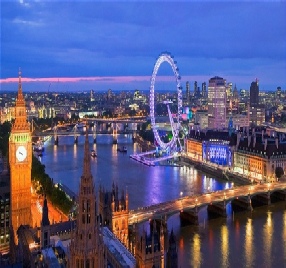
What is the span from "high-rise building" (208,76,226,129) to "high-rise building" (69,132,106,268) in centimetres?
4734

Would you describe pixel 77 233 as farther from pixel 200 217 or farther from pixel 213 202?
pixel 213 202

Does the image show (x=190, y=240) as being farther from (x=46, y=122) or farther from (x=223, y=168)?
(x=46, y=122)

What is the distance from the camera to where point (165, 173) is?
2733 cm

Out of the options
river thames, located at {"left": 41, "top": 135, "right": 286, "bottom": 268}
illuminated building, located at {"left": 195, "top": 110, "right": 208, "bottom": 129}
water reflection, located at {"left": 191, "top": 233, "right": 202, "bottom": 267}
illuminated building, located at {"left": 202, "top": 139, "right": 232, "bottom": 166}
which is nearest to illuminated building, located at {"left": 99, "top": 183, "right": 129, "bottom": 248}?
river thames, located at {"left": 41, "top": 135, "right": 286, "bottom": 268}

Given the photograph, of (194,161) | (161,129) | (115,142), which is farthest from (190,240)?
(161,129)

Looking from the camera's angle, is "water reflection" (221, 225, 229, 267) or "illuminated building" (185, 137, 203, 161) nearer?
"water reflection" (221, 225, 229, 267)

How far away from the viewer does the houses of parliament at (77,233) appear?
7105 millimetres

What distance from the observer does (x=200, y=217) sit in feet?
58.9

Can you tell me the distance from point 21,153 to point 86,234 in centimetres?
832

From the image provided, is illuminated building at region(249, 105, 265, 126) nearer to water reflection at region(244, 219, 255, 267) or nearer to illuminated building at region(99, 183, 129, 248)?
water reflection at region(244, 219, 255, 267)

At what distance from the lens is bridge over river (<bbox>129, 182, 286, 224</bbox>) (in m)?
15.7

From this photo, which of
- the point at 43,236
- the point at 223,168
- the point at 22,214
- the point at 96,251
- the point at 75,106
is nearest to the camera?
the point at 96,251

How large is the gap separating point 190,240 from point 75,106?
76.6m

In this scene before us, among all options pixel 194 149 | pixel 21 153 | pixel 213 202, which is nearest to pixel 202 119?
pixel 194 149
